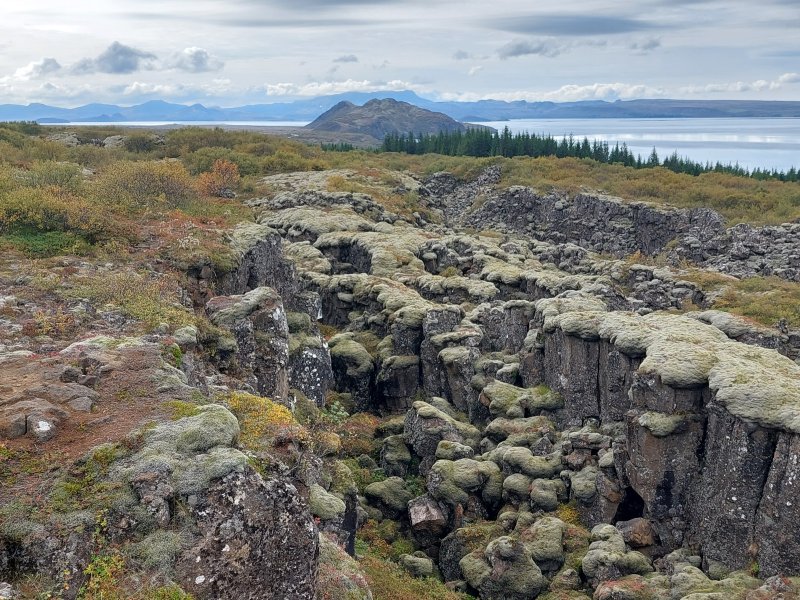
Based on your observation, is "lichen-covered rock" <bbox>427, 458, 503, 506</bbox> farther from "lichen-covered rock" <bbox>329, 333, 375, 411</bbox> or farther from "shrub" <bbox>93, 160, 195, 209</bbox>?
"shrub" <bbox>93, 160, 195, 209</bbox>

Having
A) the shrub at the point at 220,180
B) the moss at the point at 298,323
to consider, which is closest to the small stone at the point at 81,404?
the moss at the point at 298,323

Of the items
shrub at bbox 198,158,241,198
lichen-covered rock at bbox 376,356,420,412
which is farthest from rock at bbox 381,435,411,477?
shrub at bbox 198,158,241,198

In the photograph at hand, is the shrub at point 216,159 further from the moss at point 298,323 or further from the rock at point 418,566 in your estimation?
the rock at point 418,566

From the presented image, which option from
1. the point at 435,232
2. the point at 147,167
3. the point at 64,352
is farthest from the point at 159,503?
the point at 435,232

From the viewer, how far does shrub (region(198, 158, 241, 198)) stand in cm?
6762

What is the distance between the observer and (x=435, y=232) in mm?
70438

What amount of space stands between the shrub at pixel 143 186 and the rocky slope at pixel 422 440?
8.00 metres

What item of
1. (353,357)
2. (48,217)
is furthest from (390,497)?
(48,217)

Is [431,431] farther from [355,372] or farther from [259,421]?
[259,421]

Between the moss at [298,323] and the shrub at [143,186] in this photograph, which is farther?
the shrub at [143,186]

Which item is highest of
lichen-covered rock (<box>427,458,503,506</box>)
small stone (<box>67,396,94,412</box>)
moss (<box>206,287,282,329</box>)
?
small stone (<box>67,396,94,412</box>)

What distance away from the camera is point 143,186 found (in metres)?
44.9

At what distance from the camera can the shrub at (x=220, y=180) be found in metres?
67.6

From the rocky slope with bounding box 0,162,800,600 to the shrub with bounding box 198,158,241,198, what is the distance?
25.5 metres
